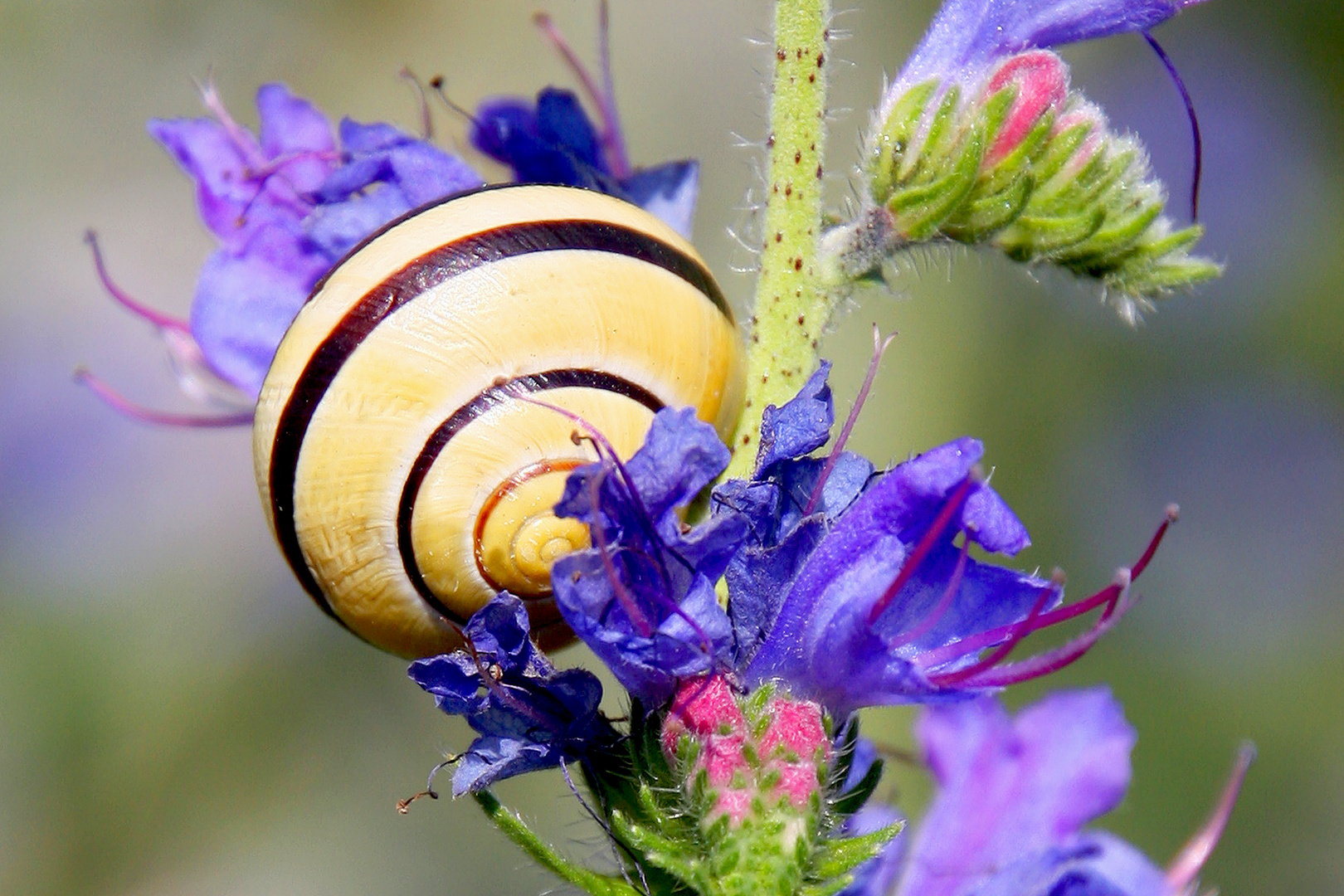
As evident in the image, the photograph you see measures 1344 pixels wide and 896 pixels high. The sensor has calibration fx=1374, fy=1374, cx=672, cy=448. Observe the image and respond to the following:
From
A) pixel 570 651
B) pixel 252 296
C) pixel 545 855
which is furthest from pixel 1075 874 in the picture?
pixel 570 651

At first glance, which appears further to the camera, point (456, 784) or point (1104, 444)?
point (1104, 444)

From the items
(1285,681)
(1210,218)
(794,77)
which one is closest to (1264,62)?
(1210,218)

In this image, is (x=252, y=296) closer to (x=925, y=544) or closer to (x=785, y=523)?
(x=785, y=523)

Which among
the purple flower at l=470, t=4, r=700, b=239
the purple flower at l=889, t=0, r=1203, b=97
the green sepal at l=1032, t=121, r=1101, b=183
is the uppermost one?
the purple flower at l=889, t=0, r=1203, b=97

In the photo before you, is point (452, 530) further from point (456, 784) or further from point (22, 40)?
point (22, 40)

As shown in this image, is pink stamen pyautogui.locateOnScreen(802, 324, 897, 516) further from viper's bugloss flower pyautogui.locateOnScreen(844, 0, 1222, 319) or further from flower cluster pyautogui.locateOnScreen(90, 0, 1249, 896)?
viper's bugloss flower pyautogui.locateOnScreen(844, 0, 1222, 319)

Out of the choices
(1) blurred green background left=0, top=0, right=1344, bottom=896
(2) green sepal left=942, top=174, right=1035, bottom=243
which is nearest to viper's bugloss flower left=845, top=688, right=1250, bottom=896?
(2) green sepal left=942, top=174, right=1035, bottom=243
